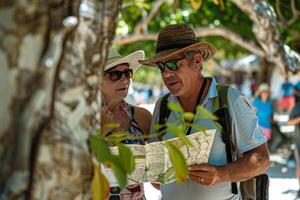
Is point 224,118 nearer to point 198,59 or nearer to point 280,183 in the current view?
point 198,59

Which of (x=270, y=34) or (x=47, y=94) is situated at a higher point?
(x=270, y=34)

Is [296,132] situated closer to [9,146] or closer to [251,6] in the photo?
[251,6]

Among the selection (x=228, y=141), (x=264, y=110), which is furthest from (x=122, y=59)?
(x=264, y=110)

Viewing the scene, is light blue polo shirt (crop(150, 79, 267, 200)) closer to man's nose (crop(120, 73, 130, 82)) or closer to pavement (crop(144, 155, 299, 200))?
man's nose (crop(120, 73, 130, 82))

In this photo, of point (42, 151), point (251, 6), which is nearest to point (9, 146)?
point (42, 151)

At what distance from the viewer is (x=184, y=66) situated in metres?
3.22

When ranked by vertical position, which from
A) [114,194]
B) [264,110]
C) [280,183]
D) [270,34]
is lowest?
[280,183]

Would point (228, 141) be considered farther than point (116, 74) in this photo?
No

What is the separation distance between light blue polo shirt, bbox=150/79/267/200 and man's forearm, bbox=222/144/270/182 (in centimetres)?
4

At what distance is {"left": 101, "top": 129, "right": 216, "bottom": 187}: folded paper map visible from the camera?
2.65 metres

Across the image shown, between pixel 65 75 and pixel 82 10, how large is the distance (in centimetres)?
17

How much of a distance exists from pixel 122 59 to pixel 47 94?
2.24 metres

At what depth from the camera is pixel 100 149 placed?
4.94ft

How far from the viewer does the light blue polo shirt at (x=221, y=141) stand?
298 cm
